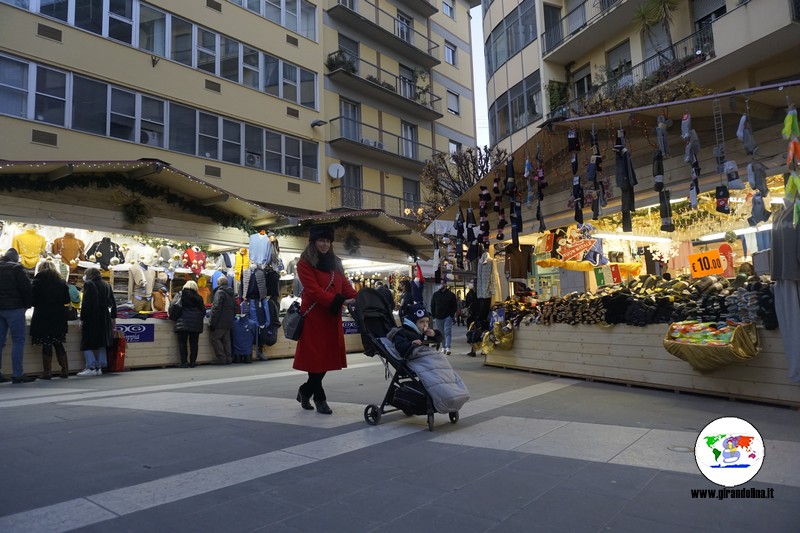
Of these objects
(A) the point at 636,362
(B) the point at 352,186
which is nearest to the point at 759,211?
(A) the point at 636,362

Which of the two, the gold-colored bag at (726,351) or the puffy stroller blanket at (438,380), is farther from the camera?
the gold-colored bag at (726,351)

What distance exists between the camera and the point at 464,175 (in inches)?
851

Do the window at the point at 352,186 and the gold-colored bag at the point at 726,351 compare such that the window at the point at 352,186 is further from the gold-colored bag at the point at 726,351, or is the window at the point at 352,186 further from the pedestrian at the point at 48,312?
the gold-colored bag at the point at 726,351

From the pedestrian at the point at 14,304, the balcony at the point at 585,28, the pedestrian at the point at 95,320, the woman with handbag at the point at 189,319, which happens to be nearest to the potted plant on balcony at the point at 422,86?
the balcony at the point at 585,28

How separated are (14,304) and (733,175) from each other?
35.2 feet

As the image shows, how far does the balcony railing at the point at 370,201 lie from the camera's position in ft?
75.5

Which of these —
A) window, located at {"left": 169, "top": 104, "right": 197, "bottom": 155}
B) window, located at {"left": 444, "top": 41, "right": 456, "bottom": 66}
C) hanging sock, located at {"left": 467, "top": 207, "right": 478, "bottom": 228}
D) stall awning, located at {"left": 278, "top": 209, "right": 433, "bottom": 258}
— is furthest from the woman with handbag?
window, located at {"left": 444, "top": 41, "right": 456, "bottom": 66}

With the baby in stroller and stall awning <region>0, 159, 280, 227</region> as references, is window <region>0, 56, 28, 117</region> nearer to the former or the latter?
stall awning <region>0, 159, 280, 227</region>

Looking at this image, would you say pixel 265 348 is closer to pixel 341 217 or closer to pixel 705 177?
pixel 341 217

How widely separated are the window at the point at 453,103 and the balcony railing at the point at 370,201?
289 inches

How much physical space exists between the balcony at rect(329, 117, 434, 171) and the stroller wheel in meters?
18.9

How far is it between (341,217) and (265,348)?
4.70 metres

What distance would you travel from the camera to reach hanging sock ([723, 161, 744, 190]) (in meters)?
6.66

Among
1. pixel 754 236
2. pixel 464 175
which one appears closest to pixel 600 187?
pixel 754 236
